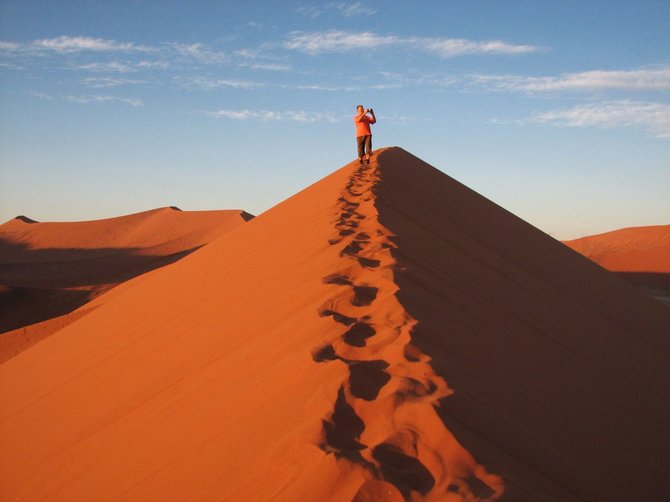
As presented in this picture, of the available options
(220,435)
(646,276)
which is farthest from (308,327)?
(646,276)

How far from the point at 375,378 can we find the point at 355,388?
141 millimetres

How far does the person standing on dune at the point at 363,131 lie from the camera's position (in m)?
10.1

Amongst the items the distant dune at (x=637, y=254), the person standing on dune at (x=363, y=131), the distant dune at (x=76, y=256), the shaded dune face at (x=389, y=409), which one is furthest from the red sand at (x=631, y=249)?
the shaded dune face at (x=389, y=409)

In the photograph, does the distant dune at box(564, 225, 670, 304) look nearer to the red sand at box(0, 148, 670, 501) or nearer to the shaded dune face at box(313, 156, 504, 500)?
the red sand at box(0, 148, 670, 501)

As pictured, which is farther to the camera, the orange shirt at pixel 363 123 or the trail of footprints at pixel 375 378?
the orange shirt at pixel 363 123

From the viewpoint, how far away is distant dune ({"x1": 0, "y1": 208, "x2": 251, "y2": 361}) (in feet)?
54.5

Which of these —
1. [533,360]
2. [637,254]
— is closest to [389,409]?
[533,360]

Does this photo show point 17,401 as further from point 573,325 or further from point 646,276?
point 646,276

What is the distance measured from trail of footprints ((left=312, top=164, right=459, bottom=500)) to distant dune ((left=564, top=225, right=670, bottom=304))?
16.2m

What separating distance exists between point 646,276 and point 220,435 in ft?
→ 80.9

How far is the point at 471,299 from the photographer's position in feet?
14.3

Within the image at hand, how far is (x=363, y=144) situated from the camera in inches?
416

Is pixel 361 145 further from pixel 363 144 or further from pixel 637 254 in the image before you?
pixel 637 254

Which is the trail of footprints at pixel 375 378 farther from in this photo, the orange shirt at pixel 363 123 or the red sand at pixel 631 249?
the red sand at pixel 631 249
